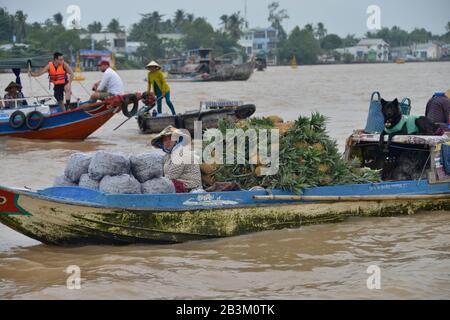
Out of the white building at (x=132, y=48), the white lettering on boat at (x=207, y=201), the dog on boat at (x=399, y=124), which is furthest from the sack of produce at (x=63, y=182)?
the white building at (x=132, y=48)

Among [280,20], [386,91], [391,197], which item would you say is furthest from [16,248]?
[280,20]

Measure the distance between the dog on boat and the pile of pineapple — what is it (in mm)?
970

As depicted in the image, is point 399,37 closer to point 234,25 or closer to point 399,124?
point 234,25

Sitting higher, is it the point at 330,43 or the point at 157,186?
the point at 330,43

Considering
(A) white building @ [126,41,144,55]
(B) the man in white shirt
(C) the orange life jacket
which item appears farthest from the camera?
(A) white building @ [126,41,144,55]

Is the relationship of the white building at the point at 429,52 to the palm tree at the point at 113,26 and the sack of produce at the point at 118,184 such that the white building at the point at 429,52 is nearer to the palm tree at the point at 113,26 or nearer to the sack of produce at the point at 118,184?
the palm tree at the point at 113,26

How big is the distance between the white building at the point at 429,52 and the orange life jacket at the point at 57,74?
412 feet

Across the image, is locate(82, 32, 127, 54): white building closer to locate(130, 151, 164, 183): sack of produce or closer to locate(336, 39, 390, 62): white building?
locate(336, 39, 390, 62): white building

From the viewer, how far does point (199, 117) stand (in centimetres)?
1731

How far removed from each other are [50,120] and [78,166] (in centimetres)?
918

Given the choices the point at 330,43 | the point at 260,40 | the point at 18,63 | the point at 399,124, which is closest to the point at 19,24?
the point at 260,40

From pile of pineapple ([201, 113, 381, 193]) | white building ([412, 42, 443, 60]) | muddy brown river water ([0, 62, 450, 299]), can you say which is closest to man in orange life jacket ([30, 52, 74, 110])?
muddy brown river water ([0, 62, 450, 299])

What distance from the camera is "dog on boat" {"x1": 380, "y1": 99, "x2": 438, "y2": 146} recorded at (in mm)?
9641

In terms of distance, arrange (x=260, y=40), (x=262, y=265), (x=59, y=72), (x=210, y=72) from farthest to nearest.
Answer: (x=260, y=40), (x=210, y=72), (x=59, y=72), (x=262, y=265)
